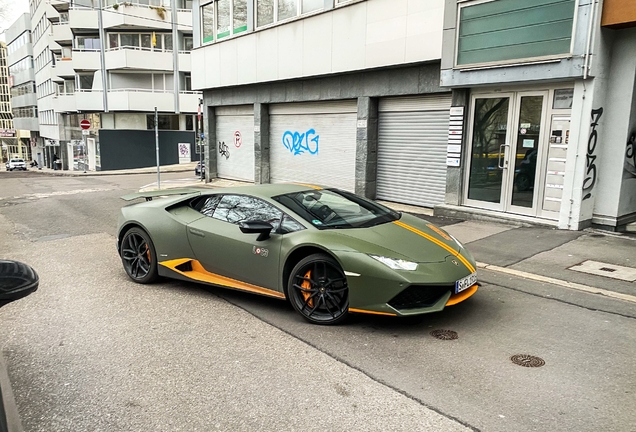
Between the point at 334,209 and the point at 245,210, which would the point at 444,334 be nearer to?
the point at 334,209

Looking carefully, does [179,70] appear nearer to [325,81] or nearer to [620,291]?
[325,81]

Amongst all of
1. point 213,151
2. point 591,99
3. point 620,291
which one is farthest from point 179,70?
point 620,291

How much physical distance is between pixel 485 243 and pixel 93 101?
36.7 metres

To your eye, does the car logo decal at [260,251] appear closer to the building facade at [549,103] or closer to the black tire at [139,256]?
the black tire at [139,256]

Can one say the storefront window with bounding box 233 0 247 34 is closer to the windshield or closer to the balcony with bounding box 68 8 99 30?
the windshield

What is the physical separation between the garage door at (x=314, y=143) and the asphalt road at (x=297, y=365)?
8.40 meters

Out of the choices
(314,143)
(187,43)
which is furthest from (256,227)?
(187,43)

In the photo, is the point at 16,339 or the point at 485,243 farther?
the point at 485,243

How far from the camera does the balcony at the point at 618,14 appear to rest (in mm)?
7629

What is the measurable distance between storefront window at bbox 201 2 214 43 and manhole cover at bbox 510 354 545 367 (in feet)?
56.2

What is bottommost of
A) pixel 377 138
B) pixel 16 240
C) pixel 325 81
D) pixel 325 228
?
pixel 16 240

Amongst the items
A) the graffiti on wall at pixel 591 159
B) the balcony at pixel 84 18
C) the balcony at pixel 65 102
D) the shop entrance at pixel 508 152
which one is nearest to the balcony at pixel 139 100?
the balcony at pixel 84 18

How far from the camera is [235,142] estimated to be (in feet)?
61.7

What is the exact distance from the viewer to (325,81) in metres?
13.9
